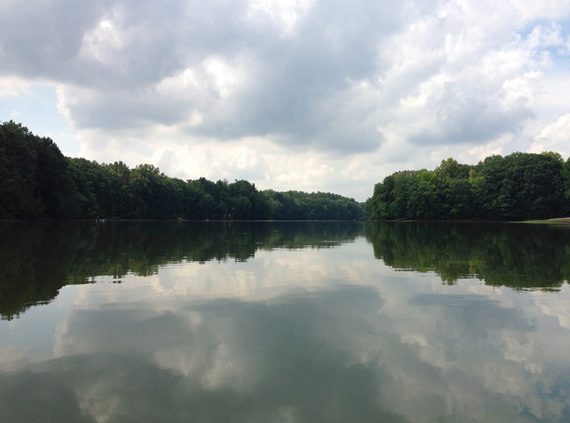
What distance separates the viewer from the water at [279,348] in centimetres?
683

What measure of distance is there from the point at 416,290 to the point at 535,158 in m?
121

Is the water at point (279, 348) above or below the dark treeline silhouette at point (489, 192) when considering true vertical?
below

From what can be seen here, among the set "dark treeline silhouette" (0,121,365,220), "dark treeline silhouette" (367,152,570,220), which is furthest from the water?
"dark treeline silhouette" (367,152,570,220)

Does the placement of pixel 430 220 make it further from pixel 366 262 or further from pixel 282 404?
pixel 282 404

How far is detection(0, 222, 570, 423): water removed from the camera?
22.4 feet

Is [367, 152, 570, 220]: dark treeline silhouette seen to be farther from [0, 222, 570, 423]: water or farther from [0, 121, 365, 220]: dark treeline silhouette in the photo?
[0, 222, 570, 423]: water

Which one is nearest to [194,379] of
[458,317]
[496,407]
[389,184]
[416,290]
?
[496,407]

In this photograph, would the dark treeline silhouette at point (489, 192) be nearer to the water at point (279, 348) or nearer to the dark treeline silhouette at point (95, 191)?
the dark treeline silhouette at point (95, 191)

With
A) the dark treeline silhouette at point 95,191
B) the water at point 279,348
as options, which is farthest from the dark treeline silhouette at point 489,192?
the water at point 279,348

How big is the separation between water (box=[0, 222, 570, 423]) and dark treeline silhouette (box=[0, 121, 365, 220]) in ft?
215

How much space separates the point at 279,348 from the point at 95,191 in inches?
4504

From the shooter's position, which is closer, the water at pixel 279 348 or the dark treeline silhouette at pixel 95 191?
the water at pixel 279 348

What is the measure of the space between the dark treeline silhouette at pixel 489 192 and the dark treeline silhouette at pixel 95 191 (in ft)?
202

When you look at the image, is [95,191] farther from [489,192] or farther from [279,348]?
[279,348]
